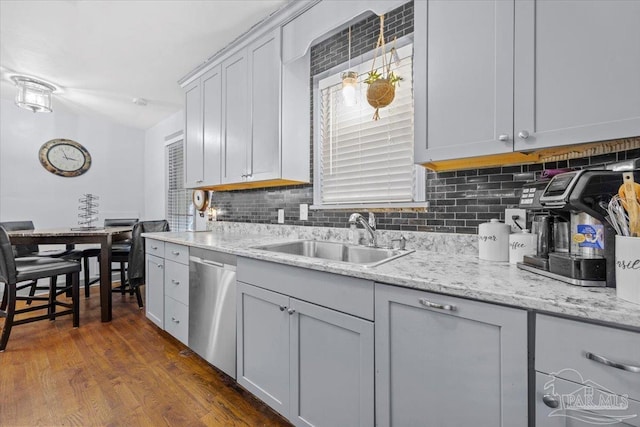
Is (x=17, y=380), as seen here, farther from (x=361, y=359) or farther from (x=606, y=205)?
(x=606, y=205)

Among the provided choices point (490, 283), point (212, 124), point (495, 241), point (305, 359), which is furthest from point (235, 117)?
point (490, 283)

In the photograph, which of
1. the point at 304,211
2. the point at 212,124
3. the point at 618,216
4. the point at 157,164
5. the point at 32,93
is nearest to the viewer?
the point at 618,216

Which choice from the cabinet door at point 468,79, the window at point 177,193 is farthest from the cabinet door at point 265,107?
the window at point 177,193

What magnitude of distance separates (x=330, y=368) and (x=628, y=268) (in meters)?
1.02

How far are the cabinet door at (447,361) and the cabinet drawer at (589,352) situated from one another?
0.15 ft

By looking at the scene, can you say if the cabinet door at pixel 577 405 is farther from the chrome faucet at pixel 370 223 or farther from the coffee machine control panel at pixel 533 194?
the chrome faucet at pixel 370 223

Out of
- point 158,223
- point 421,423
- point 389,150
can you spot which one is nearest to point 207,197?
point 158,223

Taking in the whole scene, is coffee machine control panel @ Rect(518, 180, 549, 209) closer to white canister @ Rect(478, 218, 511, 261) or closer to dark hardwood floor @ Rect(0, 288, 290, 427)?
white canister @ Rect(478, 218, 511, 261)

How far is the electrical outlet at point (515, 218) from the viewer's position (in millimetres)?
1352

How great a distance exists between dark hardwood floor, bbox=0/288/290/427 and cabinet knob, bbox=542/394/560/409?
1277 mm

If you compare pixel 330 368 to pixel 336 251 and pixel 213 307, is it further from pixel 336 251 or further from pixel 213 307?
pixel 213 307

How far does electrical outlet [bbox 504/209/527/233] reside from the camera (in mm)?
1352

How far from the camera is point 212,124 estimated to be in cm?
279

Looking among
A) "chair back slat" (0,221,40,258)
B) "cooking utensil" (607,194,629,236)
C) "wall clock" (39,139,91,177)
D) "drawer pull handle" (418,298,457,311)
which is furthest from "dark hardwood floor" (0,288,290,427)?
"wall clock" (39,139,91,177)
